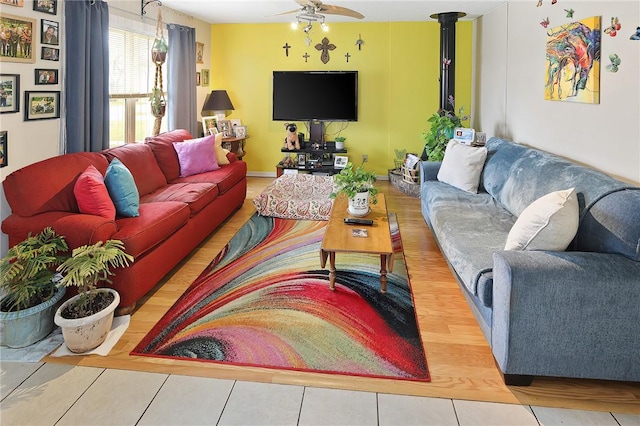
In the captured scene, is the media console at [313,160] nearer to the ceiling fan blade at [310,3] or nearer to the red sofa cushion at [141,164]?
the red sofa cushion at [141,164]

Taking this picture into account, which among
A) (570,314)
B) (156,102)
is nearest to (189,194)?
(156,102)

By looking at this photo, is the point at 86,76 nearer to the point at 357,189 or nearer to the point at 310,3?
the point at 310,3

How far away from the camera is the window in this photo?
4.70 meters

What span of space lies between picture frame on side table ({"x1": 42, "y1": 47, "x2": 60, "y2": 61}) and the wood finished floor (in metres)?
1.91

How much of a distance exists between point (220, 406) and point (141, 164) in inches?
106

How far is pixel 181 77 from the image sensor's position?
5758 millimetres

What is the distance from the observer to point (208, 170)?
489 cm

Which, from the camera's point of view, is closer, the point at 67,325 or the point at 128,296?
the point at 67,325

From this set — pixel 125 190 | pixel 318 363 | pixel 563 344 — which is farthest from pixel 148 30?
pixel 563 344

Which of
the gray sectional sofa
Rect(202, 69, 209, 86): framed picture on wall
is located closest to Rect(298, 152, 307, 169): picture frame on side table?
Rect(202, 69, 209, 86): framed picture on wall

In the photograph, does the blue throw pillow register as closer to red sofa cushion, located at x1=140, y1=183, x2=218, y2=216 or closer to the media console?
red sofa cushion, located at x1=140, y1=183, x2=218, y2=216

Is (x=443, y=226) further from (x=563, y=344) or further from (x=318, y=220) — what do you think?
(x=318, y=220)

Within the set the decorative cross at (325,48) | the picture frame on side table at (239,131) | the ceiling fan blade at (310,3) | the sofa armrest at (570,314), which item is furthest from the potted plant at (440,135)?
the sofa armrest at (570,314)

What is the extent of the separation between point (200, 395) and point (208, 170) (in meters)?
3.17
